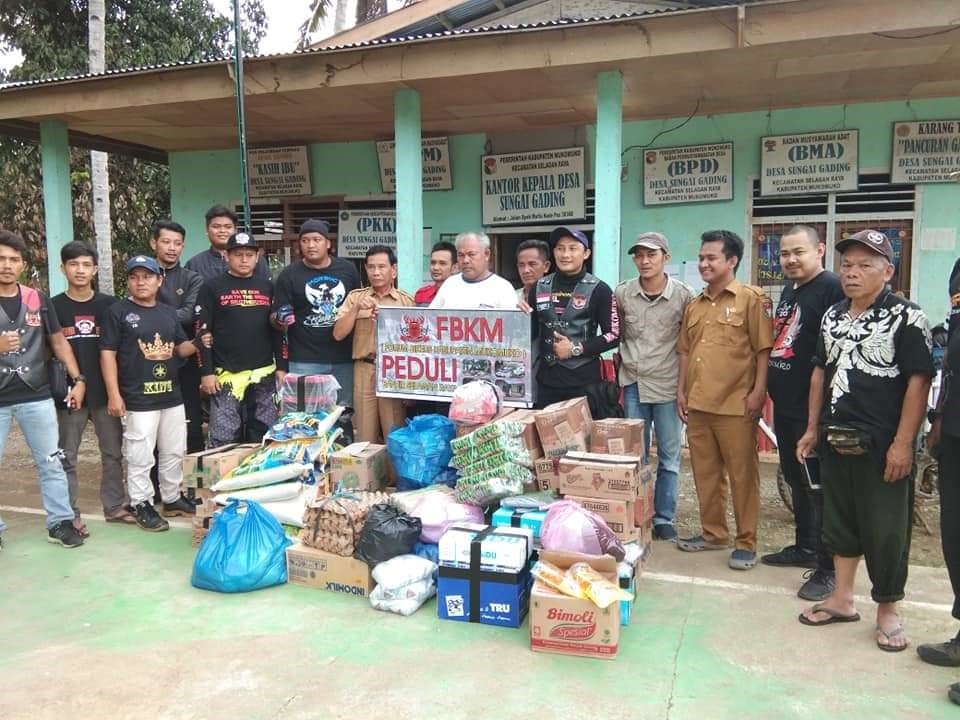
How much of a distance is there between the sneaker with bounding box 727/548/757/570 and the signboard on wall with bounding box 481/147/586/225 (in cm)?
500

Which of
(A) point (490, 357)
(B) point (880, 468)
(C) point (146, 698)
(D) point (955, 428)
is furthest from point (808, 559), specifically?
(C) point (146, 698)

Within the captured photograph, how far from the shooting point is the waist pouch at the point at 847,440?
9.87 ft

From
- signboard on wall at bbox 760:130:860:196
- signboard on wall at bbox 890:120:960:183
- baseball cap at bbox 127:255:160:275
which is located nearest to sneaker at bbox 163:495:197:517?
baseball cap at bbox 127:255:160:275

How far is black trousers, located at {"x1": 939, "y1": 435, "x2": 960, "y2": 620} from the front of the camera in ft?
9.43

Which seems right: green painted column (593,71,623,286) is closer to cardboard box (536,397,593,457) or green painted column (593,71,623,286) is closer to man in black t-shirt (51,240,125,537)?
cardboard box (536,397,593,457)

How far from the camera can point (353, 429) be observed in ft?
16.7

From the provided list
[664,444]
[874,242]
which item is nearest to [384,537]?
[664,444]

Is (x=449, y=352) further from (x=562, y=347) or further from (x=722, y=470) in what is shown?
(x=722, y=470)

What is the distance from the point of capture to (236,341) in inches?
191

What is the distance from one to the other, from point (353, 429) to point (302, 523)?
3.71ft

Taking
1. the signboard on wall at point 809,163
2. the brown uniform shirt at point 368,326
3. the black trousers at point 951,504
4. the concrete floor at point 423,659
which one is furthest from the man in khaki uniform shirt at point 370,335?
the signboard on wall at point 809,163

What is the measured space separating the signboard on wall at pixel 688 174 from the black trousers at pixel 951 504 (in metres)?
5.29

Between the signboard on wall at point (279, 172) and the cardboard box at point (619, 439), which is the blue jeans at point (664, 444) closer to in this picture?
the cardboard box at point (619, 439)

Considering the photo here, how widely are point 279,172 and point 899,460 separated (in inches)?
325
